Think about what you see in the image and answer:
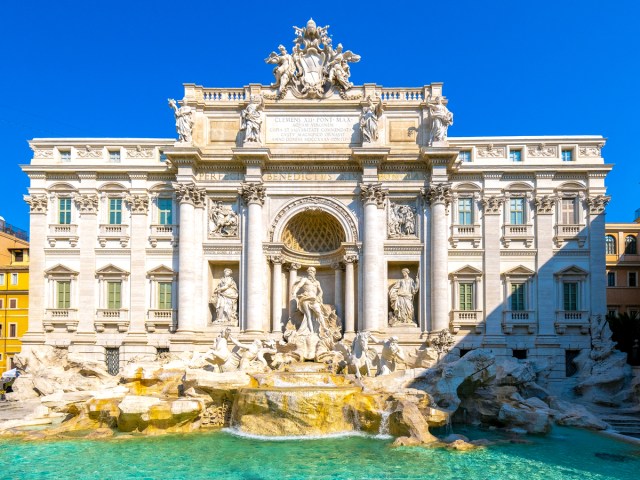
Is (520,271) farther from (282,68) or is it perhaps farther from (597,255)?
(282,68)

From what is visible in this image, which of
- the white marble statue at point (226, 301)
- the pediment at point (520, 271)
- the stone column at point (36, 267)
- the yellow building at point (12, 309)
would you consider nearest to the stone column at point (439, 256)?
the pediment at point (520, 271)

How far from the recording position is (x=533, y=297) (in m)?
26.7

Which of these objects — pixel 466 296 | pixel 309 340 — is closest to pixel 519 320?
pixel 466 296

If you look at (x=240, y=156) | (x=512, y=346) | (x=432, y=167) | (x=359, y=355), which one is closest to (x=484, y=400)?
(x=359, y=355)

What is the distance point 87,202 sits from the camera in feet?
89.5

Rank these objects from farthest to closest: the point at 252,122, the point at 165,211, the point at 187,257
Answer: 1. the point at 165,211
2. the point at 252,122
3. the point at 187,257

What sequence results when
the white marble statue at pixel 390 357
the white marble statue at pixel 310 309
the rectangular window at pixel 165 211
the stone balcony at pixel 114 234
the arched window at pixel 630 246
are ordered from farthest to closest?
1. the arched window at pixel 630 246
2. the rectangular window at pixel 165 211
3. the stone balcony at pixel 114 234
4. the white marble statue at pixel 310 309
5. the white marble statue at pixel 390 357

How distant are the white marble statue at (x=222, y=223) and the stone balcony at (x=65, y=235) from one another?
652cm

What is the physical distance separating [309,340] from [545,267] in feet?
38.2

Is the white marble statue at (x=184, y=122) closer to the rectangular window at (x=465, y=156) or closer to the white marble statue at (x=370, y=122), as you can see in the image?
the white marble statue at (x=370, y=122)

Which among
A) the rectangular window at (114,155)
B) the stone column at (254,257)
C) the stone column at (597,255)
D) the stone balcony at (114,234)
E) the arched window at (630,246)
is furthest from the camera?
the arched window at (630,246)

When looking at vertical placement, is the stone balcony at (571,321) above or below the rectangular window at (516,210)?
below

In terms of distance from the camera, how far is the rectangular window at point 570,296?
26714 millimetres

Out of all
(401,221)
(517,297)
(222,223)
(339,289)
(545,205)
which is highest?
(545,205)
